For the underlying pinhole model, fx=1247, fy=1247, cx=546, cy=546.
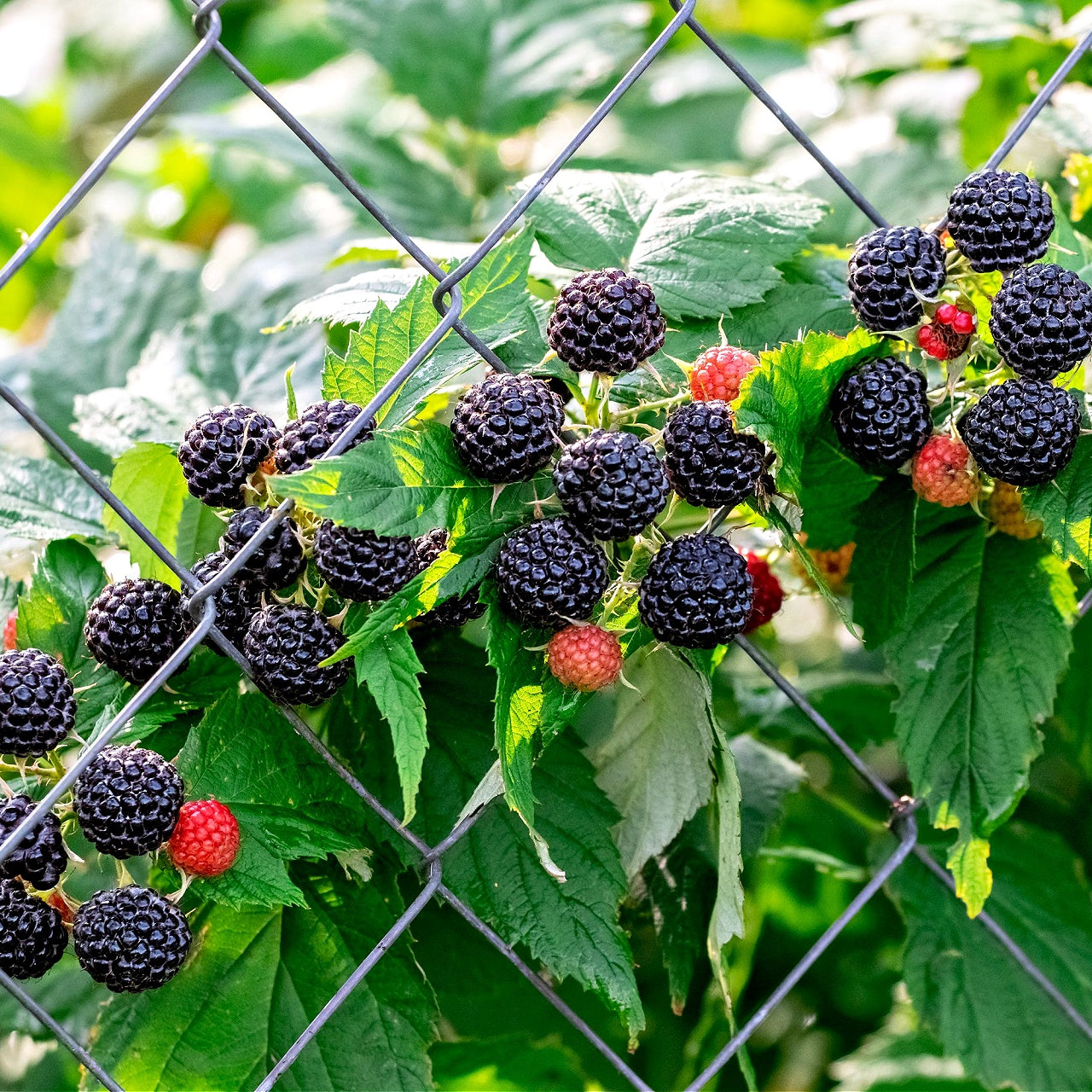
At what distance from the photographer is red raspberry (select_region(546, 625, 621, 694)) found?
2.66 feet

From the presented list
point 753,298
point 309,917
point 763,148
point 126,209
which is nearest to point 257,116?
point 126,209

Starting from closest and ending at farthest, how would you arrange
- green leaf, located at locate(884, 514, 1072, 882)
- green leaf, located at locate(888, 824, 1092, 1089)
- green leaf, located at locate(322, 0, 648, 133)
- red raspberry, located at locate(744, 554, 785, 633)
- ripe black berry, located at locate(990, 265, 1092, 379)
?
ripe black berry, located at locate(990, 265, 1092, 379)
green leaf, located at locate(884, 514, 1072, 882)
red raspberry, located at locate(744, 554, 785, 633)
green leaf, located at locate(888, 824, 1092, 1089)
green leaf, located at locate(322, 0, 648, 133)

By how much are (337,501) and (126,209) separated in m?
1.99

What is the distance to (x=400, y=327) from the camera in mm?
833

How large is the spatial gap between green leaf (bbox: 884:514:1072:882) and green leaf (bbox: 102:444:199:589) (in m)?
0.59

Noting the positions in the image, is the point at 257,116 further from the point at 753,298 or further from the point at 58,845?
the point at 58,845

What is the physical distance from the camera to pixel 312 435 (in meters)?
0.78

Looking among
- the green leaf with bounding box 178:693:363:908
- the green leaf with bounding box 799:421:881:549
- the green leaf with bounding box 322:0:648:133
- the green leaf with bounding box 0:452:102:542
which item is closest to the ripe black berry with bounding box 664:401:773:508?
the green leaf with bounding box 799:421:881:549

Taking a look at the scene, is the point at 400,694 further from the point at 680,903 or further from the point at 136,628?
the point at 680,903

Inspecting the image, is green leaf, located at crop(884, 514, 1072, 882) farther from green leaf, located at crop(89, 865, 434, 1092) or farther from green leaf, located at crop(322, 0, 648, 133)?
green leaf, located at crop(322, 0, 648, 133)

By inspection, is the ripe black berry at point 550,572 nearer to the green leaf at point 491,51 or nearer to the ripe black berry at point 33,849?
the ripe black berry at point 33,849

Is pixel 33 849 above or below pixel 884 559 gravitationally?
above

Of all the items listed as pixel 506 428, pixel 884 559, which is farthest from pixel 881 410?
pixel 506 428

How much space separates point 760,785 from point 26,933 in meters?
0.74
